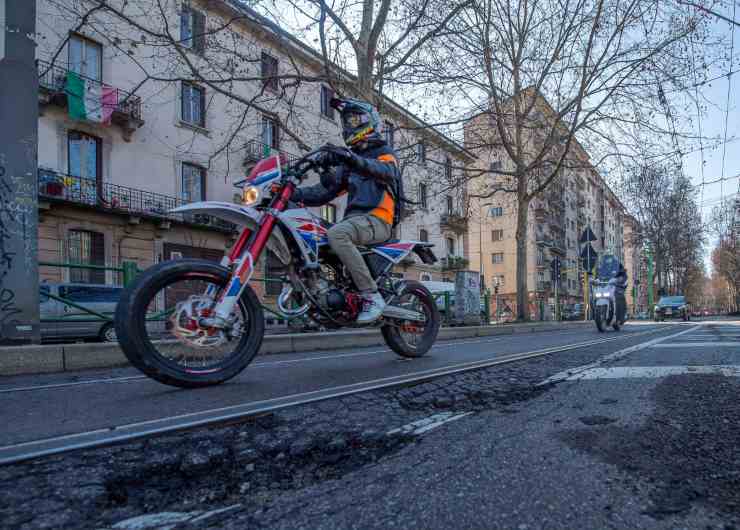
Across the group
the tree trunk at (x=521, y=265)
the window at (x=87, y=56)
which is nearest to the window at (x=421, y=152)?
the tree trunk at (x=521, y=265)

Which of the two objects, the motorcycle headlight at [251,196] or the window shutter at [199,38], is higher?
the window shutter at [199,38]

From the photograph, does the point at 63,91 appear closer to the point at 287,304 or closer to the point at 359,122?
the point at 359,122

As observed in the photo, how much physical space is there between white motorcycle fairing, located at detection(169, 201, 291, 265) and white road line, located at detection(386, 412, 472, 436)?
1.71m

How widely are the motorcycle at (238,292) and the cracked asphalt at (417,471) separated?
0.71 meters

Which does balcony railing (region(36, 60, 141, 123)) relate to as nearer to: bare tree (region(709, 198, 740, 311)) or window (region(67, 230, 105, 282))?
window (region(67, 230, 105, 282))

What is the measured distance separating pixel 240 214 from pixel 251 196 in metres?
0.17

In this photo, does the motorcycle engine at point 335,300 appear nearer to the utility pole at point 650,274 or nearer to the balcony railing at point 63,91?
the balcony railing at point 63,91

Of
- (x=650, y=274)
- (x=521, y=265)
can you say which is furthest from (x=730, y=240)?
(x=521, y=265)

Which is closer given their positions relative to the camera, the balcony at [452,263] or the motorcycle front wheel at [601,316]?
the motorcycle front wheel at [601,316]

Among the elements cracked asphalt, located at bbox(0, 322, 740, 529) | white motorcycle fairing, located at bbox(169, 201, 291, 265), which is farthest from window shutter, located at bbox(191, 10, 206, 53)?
cracked asphalt, located at bbox(0, 322, 740, 529)

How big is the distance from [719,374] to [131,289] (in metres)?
3.03

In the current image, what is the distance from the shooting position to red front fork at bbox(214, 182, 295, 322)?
2.72 meters

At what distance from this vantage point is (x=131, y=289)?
243cm

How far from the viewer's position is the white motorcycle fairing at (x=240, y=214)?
282 cm
